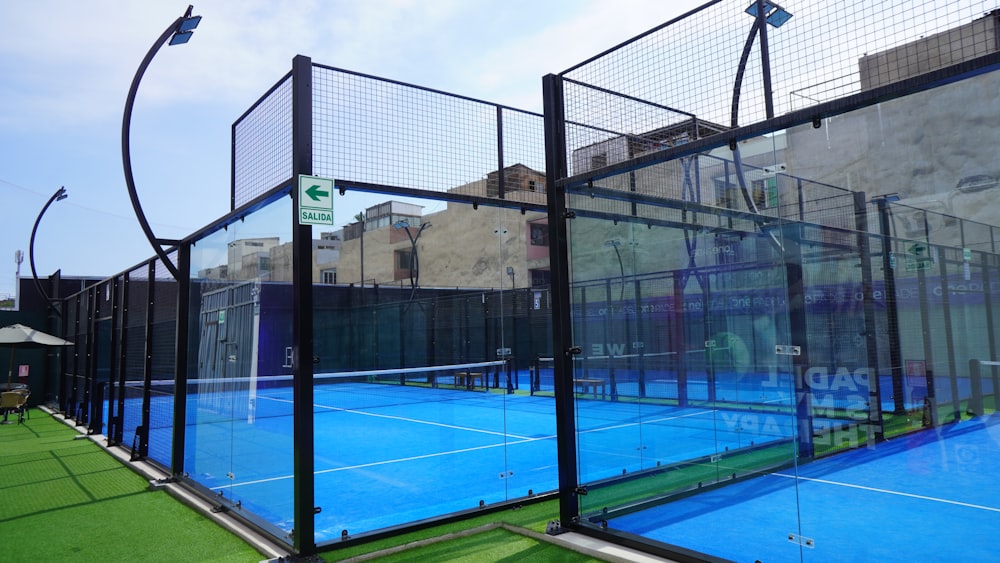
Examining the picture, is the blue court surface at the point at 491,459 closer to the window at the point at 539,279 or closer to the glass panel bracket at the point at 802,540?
the glass panel bracket at the point at 802,540

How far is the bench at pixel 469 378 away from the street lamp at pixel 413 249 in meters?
1.31

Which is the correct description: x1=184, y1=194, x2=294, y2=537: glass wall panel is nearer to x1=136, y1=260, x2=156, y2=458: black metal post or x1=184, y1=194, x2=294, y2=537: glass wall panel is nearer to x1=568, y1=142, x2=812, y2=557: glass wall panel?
x1=136, y1=260, x2=156, y2=458: black metal post

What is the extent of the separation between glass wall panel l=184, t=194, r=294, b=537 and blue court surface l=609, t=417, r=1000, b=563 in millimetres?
2703

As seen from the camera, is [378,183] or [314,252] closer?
[314,252]

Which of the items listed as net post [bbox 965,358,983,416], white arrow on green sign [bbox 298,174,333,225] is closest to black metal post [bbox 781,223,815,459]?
net post [bbox 965,358,983,416]

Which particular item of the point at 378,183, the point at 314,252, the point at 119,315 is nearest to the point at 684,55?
the point at 378,183

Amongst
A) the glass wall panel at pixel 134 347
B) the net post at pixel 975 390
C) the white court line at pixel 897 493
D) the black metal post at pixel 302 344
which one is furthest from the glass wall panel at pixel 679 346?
the glass wall panel at pixel 134 347

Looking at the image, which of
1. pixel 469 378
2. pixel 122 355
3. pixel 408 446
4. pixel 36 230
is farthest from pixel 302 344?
pixel 36 230

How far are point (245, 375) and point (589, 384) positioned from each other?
8.40 ft

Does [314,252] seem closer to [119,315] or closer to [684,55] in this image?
[684,55]

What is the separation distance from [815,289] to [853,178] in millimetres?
894

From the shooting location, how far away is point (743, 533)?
3.83m

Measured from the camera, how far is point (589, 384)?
4730 mm

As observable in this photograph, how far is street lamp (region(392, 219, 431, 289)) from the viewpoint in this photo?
592 centimetres
